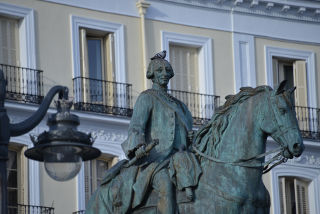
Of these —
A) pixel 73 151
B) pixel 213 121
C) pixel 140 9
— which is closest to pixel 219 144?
pixel 213 121

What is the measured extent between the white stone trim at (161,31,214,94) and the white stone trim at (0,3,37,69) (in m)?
3.77

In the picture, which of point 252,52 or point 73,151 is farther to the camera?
point 252,52

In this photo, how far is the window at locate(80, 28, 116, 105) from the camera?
1459 inches

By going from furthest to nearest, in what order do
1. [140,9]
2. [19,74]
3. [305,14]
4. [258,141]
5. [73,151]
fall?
[305,14] < [140,9] < [19,74] < [73,151] < [258,141]

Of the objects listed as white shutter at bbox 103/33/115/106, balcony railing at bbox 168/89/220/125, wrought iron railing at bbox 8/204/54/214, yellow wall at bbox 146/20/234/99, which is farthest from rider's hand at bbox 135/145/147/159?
yellow wall at bbox 146/20/234/99

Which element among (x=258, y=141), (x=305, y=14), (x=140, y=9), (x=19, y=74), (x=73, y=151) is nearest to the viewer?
(x=258, y=141)

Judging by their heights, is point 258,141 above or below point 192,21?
below

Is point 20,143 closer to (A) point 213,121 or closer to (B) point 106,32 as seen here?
(B) point 106,32

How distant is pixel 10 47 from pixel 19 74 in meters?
0.82

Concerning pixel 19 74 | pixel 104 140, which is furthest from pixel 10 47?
pixel 104 140

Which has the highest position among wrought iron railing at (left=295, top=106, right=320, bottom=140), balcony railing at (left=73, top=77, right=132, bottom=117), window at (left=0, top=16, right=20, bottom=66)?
window at (left=0, top=16, right=20, bottom=66)

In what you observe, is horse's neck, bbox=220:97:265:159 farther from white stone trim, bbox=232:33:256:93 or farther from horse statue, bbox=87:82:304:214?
white stone trim, bbox=232:33:256:93

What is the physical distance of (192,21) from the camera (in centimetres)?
3956

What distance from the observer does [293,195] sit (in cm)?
4088
